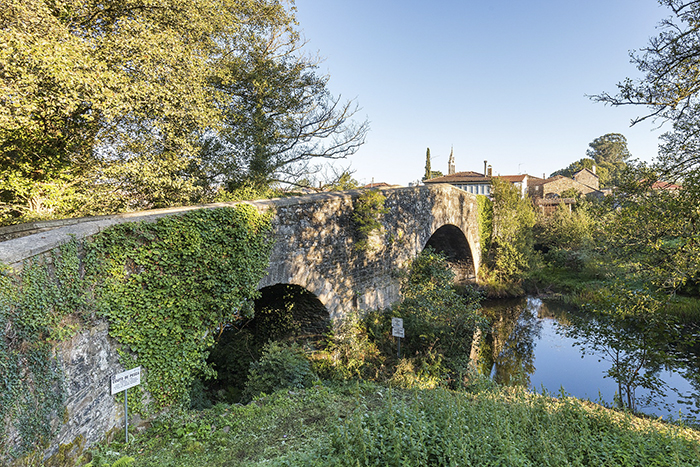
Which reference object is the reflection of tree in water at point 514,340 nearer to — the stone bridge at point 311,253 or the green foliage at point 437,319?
the green foliage at point 437,319

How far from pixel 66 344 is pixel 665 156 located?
8470 mm

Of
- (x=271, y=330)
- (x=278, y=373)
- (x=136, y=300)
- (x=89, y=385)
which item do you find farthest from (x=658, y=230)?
(x=89, y=385)

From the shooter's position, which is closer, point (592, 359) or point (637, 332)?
point (637, 332)

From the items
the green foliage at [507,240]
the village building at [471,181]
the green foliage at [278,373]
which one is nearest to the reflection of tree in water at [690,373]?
the green foliage at [278,373]

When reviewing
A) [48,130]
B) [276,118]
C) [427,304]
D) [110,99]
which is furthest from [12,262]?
[276,118]

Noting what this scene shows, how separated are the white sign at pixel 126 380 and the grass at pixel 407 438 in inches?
21.4

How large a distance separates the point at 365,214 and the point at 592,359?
820cm

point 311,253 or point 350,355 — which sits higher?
point 311,253

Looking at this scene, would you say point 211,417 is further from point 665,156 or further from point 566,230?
point 566,230

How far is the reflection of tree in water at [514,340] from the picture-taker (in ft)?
29.4

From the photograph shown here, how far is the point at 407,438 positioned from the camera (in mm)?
2934

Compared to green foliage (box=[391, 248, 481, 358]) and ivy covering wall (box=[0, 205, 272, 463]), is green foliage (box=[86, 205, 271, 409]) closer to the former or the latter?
ivy covering wall (box=[0, 205, 272, 463])

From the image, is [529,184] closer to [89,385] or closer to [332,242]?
[332,242]

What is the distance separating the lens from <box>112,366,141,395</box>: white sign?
3.50m
